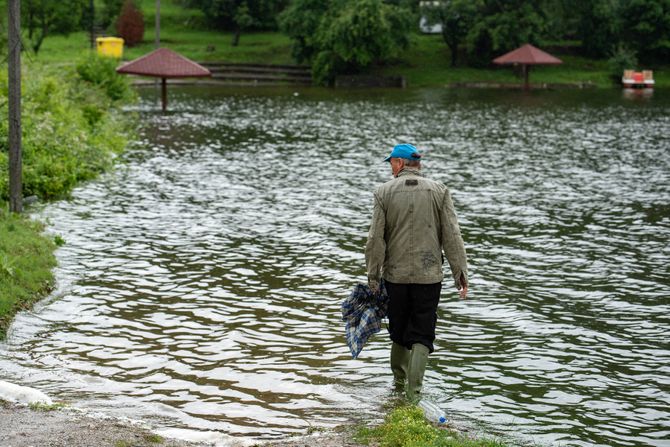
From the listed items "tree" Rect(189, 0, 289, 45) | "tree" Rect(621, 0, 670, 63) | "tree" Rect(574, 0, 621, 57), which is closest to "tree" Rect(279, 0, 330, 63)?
"tree" Rect(189, 0, 289, 45)

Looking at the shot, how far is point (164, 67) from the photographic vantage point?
41.9m

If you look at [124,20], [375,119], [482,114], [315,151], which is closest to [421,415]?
[315,151]

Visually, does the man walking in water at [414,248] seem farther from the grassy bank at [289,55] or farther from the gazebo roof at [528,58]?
the grassy bank at [289,55]

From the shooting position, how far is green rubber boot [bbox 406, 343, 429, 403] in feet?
28.9

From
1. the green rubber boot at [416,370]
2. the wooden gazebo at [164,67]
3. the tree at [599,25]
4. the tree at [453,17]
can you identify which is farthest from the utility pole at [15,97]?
the tree at [599,25]

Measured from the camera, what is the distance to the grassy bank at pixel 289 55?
64.9 metres

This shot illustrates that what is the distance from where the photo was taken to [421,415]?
838 centimetres

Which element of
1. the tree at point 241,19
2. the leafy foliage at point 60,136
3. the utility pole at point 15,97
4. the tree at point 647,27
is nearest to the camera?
the utility pole at point 15,97

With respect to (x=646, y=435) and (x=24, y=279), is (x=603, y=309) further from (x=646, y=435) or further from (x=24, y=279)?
(x=24, y=279)

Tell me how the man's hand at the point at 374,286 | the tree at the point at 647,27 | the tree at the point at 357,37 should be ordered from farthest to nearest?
the tree at the point at 647,27, the tree at the point at 357,37, the man's hand at the point at 374,286

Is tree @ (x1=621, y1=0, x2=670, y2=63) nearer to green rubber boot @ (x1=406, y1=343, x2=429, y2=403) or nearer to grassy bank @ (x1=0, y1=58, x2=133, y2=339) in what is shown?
grassy bank @ (x1=0, y1=58, x2=133, y2=339)

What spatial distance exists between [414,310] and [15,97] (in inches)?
352

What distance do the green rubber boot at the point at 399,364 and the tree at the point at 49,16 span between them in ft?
194

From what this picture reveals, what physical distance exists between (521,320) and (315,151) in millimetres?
18135
